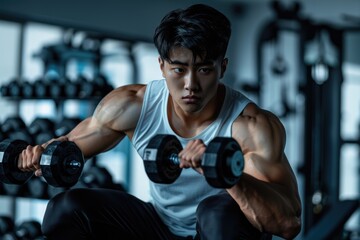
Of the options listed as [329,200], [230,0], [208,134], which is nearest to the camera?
[208,134]

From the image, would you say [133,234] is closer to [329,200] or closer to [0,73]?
[329,200]

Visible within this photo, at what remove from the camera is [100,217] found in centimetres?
170

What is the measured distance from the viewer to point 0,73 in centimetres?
482

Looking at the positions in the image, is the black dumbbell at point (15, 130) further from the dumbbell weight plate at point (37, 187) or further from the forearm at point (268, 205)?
the forearm at point (268, 205)

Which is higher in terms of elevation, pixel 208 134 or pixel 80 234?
pixel 208 134

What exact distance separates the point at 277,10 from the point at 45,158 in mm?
2962

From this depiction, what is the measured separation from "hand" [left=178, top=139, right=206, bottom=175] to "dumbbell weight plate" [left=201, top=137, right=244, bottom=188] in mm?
26

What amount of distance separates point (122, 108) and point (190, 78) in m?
0.32

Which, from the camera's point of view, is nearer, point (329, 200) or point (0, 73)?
point (329, 200)

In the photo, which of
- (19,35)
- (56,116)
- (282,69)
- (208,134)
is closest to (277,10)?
(282,69)

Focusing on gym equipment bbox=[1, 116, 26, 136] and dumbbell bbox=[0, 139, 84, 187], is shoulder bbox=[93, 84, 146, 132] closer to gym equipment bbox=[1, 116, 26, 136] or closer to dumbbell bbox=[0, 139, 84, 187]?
dumbbell bbox=[0, 139, 84, 187]

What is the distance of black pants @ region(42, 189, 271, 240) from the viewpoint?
4.83 feet

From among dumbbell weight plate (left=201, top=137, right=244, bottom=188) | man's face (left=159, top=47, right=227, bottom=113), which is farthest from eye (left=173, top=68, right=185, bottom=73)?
dumbbell weight plate (left=201, top=137, right=244, bottom=188)

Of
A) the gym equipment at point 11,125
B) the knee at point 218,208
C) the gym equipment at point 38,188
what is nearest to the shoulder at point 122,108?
the knee at point 218,208
